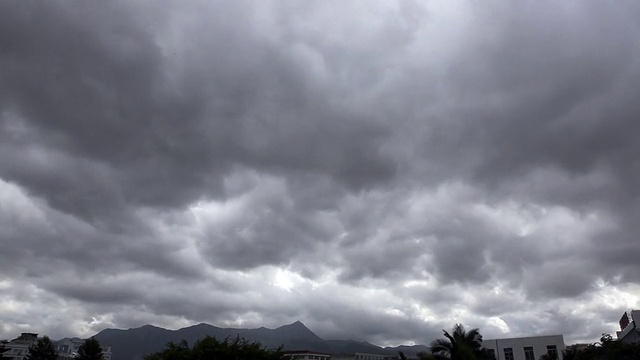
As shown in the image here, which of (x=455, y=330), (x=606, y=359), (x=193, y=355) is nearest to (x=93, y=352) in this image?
(x=193, y=355)

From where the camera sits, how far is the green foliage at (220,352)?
143 ft

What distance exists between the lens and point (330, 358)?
13962 cm

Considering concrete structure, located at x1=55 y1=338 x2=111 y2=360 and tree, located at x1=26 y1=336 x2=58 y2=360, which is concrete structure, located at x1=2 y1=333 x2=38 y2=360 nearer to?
concrete structure, located at x1=55 y1=338 x2=111 y2=360

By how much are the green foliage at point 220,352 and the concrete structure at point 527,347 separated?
6149cm

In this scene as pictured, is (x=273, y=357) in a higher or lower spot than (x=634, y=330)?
lower

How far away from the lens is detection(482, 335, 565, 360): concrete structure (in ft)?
305

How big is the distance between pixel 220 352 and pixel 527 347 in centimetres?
7222

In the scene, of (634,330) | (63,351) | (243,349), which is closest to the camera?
(243,349)

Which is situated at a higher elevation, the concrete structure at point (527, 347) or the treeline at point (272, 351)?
the concrete structure at point (527, 347)

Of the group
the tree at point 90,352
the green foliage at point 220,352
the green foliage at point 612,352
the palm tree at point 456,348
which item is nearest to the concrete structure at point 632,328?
the green foliage at point 612,352

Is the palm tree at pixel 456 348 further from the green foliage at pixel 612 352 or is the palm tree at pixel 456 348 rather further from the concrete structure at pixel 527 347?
the concrete structure at pixel 527 347

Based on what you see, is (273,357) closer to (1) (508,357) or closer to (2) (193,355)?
(2) (193,355)

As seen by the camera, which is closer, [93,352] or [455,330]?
[455,330]

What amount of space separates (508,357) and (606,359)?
50.4 m
